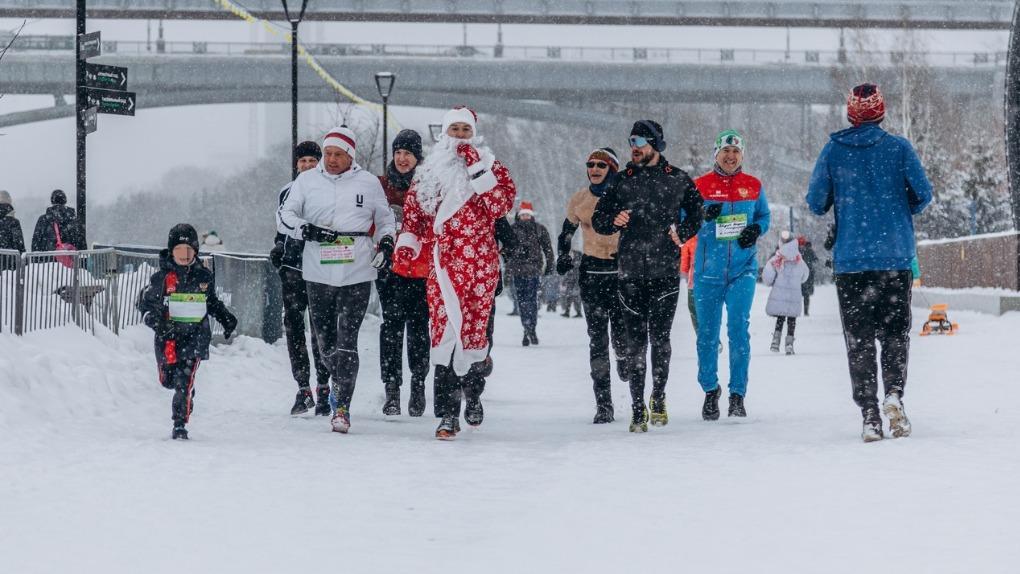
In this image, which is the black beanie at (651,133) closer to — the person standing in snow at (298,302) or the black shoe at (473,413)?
the black shoe at (473,413)

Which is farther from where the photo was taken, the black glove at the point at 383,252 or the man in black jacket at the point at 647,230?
the man in black jacket at the point at 647,230

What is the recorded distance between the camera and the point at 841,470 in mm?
5707

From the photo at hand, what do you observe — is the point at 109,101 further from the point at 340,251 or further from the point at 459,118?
the point at 459,118

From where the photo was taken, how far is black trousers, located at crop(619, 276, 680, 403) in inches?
303

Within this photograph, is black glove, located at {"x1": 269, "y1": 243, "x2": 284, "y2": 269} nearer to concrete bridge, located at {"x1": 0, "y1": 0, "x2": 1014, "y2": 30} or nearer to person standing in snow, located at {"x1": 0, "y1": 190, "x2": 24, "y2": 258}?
person standing in snow, located at {"x1": 0, "y1": 190, "x2": 24, "y2": 258}

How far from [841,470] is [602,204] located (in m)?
2.46

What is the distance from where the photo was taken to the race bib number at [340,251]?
24.9ft

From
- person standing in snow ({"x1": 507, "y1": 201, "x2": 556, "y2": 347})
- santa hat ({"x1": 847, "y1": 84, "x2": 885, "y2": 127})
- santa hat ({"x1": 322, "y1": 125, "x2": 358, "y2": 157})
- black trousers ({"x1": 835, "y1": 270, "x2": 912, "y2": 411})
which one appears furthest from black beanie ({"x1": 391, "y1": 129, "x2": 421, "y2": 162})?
person standing in snow ({"x1": 507, "y1": 201, "x2": 556, "y2": 347})

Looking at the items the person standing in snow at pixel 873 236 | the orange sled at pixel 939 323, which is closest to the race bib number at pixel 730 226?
the person standing in snow at pixel 873 236

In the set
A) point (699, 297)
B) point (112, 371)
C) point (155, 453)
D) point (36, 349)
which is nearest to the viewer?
point (155, 453)

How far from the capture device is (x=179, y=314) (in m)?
7.11

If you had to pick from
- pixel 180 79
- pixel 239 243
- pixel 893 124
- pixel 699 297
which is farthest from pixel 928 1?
pixel 699 297

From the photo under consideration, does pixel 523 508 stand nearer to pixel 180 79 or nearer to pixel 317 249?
pixel 317 249

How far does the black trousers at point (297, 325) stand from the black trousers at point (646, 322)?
6.23 ft
